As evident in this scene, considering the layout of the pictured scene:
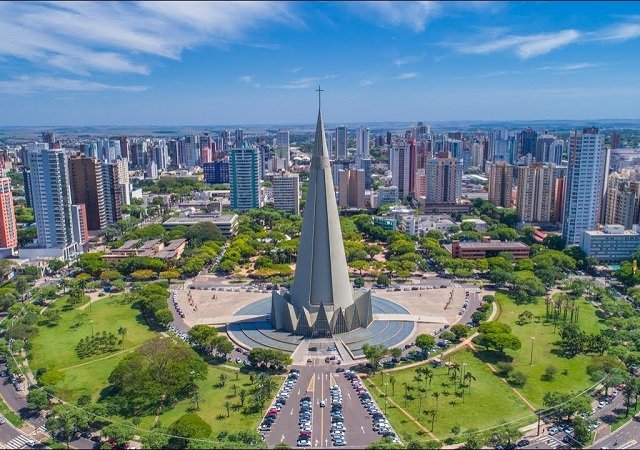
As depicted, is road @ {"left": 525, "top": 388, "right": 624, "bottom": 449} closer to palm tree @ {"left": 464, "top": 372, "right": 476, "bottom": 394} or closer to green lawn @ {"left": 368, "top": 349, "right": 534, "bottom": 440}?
green lawn @ {"left": 368, "top": 349, "right": 534, "bottom": 440}

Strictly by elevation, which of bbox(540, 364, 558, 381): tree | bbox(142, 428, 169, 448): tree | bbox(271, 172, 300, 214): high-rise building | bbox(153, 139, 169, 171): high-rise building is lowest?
bbox(540, 364, 558, 381): tree

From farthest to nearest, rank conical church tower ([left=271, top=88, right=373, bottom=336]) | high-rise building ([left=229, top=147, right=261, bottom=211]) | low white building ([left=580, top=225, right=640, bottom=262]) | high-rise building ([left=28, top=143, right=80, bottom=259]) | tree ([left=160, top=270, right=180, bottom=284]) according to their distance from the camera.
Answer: high-rise building ([left=229, top=147, right=261, bottom=211])
high-rise building ([left=28, top=143, right=80, bottom=259])
low white building ([left=580, top=225, right=640, bottom=262])
tree ([left=160, top=270, right=180, bottom=284])
conical church tower ([left=271, top=88, right=373, bottom=336])

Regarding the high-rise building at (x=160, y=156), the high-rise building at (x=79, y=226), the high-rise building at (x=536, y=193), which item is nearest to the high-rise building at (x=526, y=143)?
the high-rise building at (x=536, y=193)

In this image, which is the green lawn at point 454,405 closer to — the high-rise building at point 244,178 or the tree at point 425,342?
the tree at point 425,342

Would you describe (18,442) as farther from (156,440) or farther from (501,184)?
(501,184)

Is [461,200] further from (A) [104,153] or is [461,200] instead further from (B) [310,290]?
(A) [104,153]

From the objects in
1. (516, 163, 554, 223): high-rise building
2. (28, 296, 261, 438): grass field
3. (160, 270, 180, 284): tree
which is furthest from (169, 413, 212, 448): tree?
(516, 163, 554, 223): high-rise building

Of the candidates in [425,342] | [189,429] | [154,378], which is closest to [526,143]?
[425,342]
